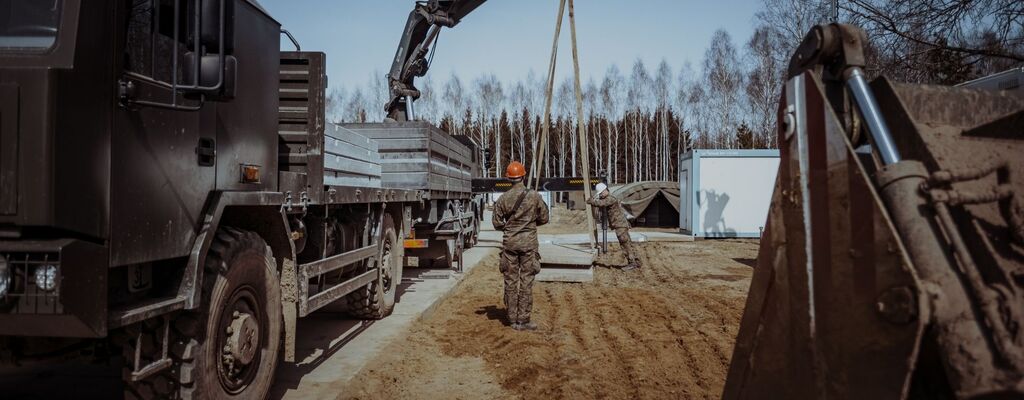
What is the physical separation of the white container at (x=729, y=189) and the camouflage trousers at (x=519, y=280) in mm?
13001

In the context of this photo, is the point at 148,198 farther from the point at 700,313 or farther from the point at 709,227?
the point at 709,227

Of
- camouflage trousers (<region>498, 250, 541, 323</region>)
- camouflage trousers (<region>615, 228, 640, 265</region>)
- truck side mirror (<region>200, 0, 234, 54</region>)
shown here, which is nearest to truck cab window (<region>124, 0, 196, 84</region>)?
truck side mirror (<region>200, 0, 234, 54</region>)

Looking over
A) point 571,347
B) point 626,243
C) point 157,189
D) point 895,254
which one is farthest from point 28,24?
point 626,243

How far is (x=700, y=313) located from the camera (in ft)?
25.9

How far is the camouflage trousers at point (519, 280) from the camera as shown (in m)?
7.12

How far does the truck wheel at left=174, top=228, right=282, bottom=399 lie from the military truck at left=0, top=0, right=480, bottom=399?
0.03 feet

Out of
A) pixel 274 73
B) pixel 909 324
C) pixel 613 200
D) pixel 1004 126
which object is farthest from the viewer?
pixel 613 200

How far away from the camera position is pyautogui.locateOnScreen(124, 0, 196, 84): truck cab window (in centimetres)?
289

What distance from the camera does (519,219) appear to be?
7254 mm

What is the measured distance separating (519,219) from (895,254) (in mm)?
5637

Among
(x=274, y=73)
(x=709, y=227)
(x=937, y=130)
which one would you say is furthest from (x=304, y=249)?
(x=709, y=227)

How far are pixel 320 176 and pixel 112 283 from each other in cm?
222

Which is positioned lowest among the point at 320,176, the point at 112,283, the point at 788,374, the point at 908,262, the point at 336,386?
the point at 336,386

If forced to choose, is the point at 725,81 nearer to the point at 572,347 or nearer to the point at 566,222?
the point at 566,222
